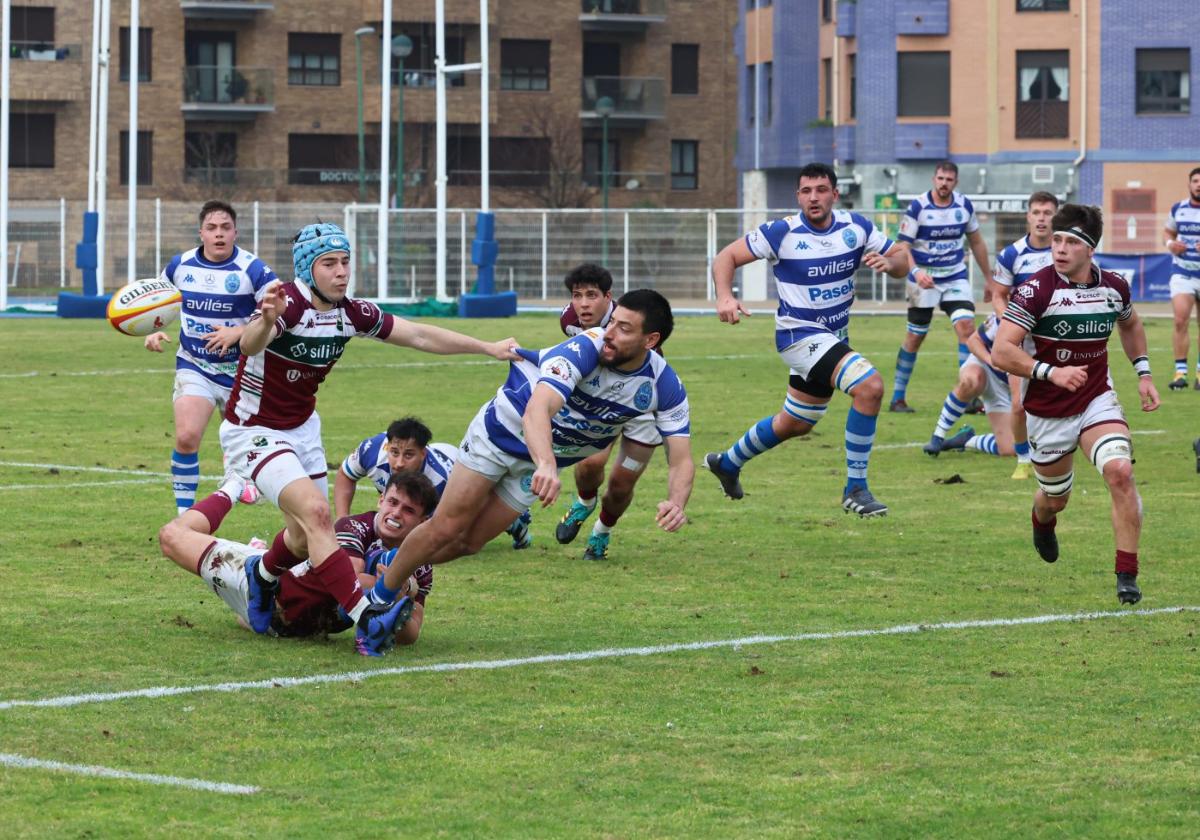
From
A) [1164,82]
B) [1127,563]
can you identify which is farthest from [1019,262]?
[1164,82]

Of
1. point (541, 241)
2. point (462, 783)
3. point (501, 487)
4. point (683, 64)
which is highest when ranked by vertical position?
point (683, 64)

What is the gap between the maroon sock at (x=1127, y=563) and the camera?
10.7m

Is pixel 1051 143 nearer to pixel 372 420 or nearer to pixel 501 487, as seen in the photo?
pixel 372 420

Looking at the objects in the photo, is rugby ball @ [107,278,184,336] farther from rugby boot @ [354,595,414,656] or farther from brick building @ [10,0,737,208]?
brick building @ [10,0,737,208]

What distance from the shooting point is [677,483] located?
944 centimetres

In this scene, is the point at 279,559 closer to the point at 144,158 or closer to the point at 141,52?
the point at 144,158

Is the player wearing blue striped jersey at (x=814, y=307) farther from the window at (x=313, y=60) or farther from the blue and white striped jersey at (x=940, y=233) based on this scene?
the window at (x=313, y=60)

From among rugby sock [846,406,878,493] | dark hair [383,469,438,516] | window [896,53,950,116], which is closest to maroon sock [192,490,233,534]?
dark hair [383,469,438,516]

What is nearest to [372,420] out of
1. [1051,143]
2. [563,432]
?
[563,432]

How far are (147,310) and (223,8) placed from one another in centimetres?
6414

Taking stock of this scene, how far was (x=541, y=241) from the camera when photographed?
55.3m

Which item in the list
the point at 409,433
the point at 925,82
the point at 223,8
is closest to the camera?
the point at 409,433

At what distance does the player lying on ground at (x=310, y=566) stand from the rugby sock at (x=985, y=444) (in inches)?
347

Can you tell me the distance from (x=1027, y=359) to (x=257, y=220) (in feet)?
153
